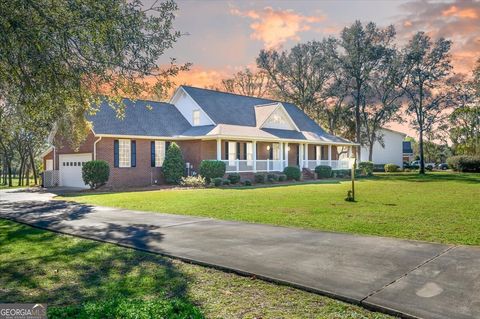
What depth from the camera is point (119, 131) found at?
85.4 feet

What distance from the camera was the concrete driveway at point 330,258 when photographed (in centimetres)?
455

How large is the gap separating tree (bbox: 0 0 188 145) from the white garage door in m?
16.3

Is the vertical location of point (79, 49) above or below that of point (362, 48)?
below

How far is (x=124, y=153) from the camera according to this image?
26.4m

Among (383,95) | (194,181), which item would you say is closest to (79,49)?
(194,181)

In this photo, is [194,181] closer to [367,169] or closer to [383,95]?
[367,169]

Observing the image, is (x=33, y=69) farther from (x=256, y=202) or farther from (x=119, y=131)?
(x=119, y=131)

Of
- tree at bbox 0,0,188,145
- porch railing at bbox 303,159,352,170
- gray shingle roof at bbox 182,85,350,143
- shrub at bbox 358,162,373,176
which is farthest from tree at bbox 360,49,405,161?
tree at bbox 0,0,188,145

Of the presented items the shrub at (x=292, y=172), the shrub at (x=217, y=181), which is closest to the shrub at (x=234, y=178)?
the shrub at (x=217, y=181)

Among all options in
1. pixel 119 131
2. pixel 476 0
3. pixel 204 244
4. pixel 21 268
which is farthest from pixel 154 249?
pixel 119 131

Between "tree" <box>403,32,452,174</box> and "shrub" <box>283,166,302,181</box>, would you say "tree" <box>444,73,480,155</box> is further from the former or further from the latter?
"shrub" <box>283,166,302,181</box>

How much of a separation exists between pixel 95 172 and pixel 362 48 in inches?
1299

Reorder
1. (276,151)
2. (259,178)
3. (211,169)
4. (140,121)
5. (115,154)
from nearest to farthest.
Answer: (115,154) < (211,169) < (140,121) < (259,178) < (276,151)

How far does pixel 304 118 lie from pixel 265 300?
37.9m
